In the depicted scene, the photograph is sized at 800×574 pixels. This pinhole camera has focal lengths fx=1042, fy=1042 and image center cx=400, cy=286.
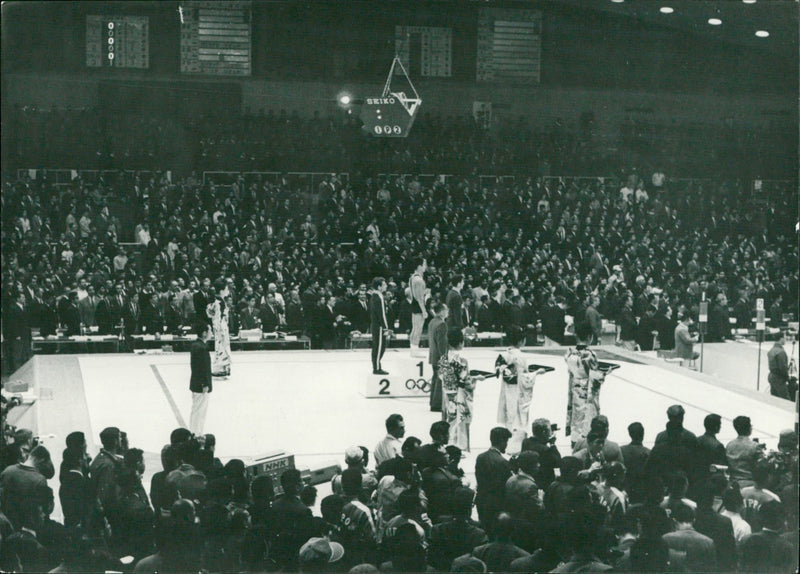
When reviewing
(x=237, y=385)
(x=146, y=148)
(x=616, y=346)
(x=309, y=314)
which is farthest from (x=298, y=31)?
(x=237, y=385)

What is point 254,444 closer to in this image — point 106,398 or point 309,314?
point 106,398

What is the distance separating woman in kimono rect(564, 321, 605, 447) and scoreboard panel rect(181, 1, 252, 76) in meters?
22.7

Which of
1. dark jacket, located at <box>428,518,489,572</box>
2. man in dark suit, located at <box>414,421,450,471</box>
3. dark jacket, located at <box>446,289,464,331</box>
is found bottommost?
dark jacket, located at <box>428,518,489,572</box>

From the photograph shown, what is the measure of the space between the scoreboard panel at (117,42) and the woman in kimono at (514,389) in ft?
74.0

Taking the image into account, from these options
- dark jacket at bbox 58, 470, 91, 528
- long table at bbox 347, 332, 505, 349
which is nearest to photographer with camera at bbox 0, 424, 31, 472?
dark jacket at bbox 58, 470, 91, 528

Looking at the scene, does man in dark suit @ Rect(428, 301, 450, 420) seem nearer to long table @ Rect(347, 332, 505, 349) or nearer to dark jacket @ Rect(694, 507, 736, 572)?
dark jacket @ Rect(694, 507, 736, 572)

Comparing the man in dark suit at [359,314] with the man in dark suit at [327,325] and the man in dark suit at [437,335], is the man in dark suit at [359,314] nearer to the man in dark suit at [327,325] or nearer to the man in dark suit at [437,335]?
the man in dark suit at [327,325]

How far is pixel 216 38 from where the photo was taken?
33.0 metres

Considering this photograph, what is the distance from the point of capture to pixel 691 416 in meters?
16.4

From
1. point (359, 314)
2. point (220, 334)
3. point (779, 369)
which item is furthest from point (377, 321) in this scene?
point (779, 369)

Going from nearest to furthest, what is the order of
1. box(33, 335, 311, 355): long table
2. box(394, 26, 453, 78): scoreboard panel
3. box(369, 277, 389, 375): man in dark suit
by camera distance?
box(369, 277, 389, 375): man in dark suit → box(33, 335, 311, 355): long table → box(394, 26, 453, 78): scoreboard panel

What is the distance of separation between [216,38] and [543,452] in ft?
86.7

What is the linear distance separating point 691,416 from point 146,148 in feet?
64.2

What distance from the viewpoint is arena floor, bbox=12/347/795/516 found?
47.8 feet
